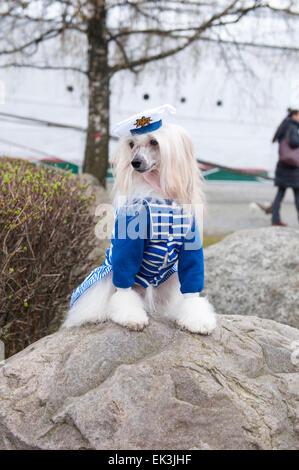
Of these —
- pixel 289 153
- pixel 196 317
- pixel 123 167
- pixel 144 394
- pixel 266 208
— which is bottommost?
pixel 144 394

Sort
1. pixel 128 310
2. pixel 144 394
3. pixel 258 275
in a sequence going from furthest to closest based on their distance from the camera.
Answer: pixel 258 275 → pixel 128 310 → pixel 144 394

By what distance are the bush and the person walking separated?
5252mm

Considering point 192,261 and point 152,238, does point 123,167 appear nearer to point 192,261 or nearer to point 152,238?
point 152,238

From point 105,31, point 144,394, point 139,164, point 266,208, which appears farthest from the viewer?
point 266,208

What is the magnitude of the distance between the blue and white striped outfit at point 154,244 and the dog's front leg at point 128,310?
58mm

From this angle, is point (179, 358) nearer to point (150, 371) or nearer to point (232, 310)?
point (150, 371)

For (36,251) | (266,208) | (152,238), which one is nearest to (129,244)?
(152,238)

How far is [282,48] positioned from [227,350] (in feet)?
24.1

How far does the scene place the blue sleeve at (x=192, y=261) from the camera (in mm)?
2561

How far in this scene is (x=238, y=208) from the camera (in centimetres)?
1220

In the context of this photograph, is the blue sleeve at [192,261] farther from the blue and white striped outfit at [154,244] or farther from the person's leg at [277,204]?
the person's leg at [277,204]

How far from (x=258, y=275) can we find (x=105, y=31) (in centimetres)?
560

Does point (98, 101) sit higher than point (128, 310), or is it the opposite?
point (98, 101)
